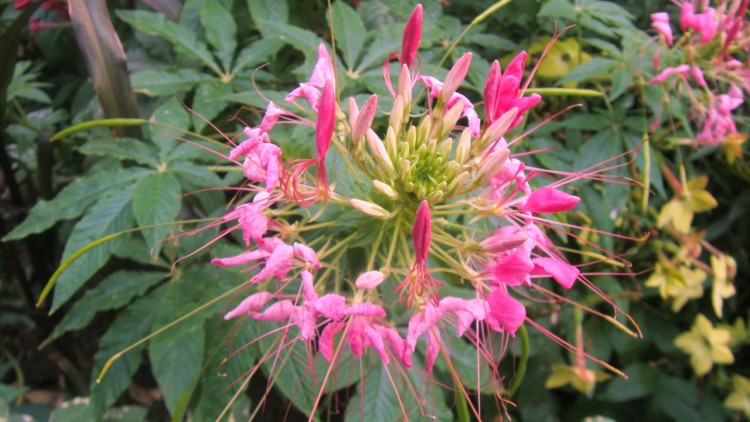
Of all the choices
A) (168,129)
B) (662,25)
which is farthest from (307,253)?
(662,25)

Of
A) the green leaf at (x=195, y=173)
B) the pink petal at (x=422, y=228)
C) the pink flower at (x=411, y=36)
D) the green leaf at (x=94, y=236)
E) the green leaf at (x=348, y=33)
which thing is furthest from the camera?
the green leaf at (x=348, y=33)

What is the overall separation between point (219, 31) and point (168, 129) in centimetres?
23

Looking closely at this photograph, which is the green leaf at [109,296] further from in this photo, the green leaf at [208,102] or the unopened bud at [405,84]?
the unopened bud at [405,84]

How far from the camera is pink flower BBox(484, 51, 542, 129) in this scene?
558mm

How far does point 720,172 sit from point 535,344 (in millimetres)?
751

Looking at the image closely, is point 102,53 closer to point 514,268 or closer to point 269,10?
point 269,10

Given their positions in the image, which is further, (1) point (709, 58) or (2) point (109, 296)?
(1) point (709, 58)

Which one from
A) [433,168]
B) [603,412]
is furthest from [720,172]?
[433,168]

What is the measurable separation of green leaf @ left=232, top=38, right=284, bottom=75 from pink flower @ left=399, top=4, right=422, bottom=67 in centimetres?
40

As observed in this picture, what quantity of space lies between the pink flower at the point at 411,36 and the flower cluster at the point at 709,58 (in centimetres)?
60

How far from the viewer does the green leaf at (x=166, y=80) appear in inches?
35.3

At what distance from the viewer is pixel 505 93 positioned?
0.57 meters

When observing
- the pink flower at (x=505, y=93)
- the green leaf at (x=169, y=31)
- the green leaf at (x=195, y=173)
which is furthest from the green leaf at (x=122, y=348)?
the pink flower at (x=505, y=93)

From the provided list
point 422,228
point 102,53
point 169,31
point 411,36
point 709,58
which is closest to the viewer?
point 422,228
